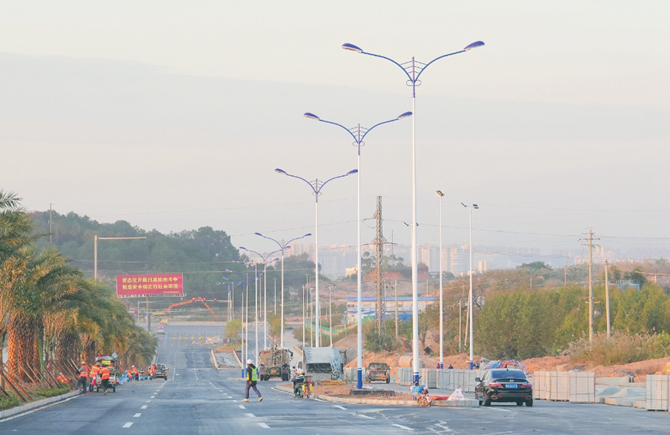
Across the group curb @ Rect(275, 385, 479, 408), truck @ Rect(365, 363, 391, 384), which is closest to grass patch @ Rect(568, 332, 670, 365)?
truck @ Rect(365, 363, 391, 384)

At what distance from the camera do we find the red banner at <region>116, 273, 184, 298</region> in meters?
128

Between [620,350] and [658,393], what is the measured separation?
42.2m

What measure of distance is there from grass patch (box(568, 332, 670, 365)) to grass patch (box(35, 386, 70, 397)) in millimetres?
41399

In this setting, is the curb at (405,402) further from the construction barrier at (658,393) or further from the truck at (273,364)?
the truck at (273,364)

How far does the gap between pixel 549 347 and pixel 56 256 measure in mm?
63195

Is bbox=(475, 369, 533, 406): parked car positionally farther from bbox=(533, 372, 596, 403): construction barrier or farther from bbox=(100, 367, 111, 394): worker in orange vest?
bbox=(100, 367, 111, 394): worker in orange vest

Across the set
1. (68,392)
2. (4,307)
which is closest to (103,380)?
(68,392)

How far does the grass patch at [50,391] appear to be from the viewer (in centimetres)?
4078

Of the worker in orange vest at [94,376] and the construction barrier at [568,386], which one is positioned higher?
the construction barrier at [568,386]

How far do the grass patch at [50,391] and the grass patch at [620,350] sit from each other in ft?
136

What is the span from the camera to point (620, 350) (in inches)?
2805

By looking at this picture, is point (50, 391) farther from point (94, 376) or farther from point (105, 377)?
point (94, 376)

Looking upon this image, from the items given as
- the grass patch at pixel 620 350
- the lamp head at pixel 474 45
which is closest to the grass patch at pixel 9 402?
the lamp head at pixel 474 45

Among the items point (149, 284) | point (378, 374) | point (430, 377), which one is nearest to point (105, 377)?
point (430, 377)
